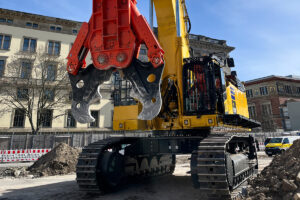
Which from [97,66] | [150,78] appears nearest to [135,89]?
[150,78]

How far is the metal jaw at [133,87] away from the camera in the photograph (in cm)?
419

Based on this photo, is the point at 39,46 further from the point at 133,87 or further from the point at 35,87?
the point at 133,87

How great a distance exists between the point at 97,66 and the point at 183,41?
3448mm

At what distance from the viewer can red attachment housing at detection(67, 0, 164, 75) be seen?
434cm

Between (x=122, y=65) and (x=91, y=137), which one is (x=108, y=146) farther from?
(x=91, y=137)

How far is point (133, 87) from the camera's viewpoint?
14.4 ft

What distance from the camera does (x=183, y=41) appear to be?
272 inches

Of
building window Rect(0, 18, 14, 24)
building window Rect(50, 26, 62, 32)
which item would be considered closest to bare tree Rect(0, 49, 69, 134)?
building window Rect(50, 26, 62, 32)

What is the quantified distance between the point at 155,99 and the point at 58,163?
9747 millimetres

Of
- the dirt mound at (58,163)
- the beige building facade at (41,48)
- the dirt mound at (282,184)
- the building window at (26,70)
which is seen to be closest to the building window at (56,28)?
the beige building facade at (41,48)

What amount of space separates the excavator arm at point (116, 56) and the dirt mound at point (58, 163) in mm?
8290

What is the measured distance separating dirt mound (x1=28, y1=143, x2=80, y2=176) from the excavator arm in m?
8.29

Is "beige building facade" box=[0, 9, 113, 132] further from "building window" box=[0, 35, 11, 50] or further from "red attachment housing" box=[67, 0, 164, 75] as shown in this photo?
"red attachment housing" box=[67, 0, 164, 75]

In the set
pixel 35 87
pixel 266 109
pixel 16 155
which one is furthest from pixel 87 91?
pixel 266 109
